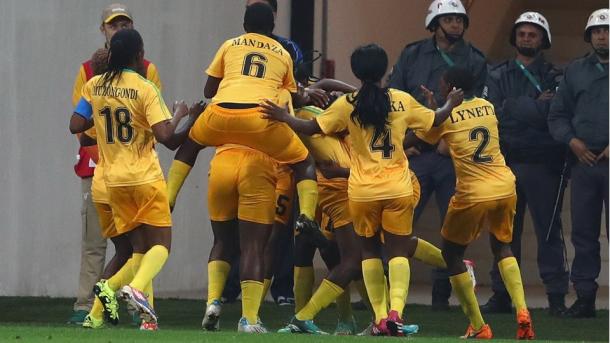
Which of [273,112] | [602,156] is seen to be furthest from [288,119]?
[602,156]

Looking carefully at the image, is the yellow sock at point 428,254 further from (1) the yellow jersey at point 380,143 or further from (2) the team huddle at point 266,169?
(1) the yellow jersey at point 380,143

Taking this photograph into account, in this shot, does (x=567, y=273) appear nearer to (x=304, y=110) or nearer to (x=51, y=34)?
(x=304, y=110)

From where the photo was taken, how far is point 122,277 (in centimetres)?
1223

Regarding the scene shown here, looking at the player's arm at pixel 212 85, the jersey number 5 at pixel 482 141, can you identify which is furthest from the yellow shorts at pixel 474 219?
the player's arm at pixel 212 85

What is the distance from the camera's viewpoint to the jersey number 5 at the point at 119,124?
39.7ft

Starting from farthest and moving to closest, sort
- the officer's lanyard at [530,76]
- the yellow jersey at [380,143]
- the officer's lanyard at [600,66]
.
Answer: the officer's lanyard at [530,76] → the officer's lanyard at [600,66] → the yellow jersey at [380,143]

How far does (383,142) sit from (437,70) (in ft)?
9.00

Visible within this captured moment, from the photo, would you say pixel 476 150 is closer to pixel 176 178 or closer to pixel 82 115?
pixel 176 178

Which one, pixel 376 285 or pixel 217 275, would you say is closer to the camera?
pixel 376 285

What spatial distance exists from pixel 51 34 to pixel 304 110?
144 inches

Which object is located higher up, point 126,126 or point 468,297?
point 126,126

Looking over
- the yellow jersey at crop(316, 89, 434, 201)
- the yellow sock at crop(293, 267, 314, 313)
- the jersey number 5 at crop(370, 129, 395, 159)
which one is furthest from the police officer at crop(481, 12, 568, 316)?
the jersey number 5 at crop(370, 129, 395, 159)

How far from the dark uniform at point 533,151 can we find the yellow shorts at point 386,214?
9.56 feet

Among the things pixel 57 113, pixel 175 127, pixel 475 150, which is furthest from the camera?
pixel 57 113
